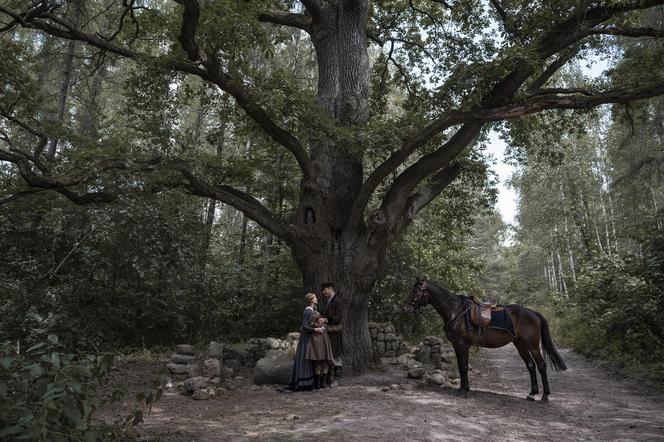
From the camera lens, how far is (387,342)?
10.9 m

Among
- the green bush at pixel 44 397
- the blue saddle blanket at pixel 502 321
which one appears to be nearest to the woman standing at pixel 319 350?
the blue saddle blanket at pixel 502 321

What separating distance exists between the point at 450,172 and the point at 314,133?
11.9ft

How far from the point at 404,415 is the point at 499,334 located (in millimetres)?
2917

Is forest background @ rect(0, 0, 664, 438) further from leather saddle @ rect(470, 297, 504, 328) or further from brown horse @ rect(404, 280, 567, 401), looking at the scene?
leather saddle @ rect(470, 297, 504, 328)

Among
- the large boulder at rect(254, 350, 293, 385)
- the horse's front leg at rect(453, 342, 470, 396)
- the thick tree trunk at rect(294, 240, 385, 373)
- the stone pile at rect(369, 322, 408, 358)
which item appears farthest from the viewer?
the stone pile at rect(369, 322, 408, 358)

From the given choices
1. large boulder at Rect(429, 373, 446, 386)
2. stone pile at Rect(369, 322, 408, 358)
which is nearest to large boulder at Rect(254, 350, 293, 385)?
large boulder at Rect(429, 373, 446, 386)

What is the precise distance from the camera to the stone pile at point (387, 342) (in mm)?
10672

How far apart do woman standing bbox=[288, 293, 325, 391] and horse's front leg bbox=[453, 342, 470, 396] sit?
245cm

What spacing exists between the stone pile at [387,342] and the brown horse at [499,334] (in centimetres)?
289

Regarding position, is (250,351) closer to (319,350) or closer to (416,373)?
(319,350)

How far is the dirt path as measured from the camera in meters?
5.20

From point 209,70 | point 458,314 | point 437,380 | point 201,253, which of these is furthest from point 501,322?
point 201,253

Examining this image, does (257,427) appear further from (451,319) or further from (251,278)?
(251,278)

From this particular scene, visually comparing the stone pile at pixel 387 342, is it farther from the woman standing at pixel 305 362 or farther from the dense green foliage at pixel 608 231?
the dense green foliage at pixel 608 231
